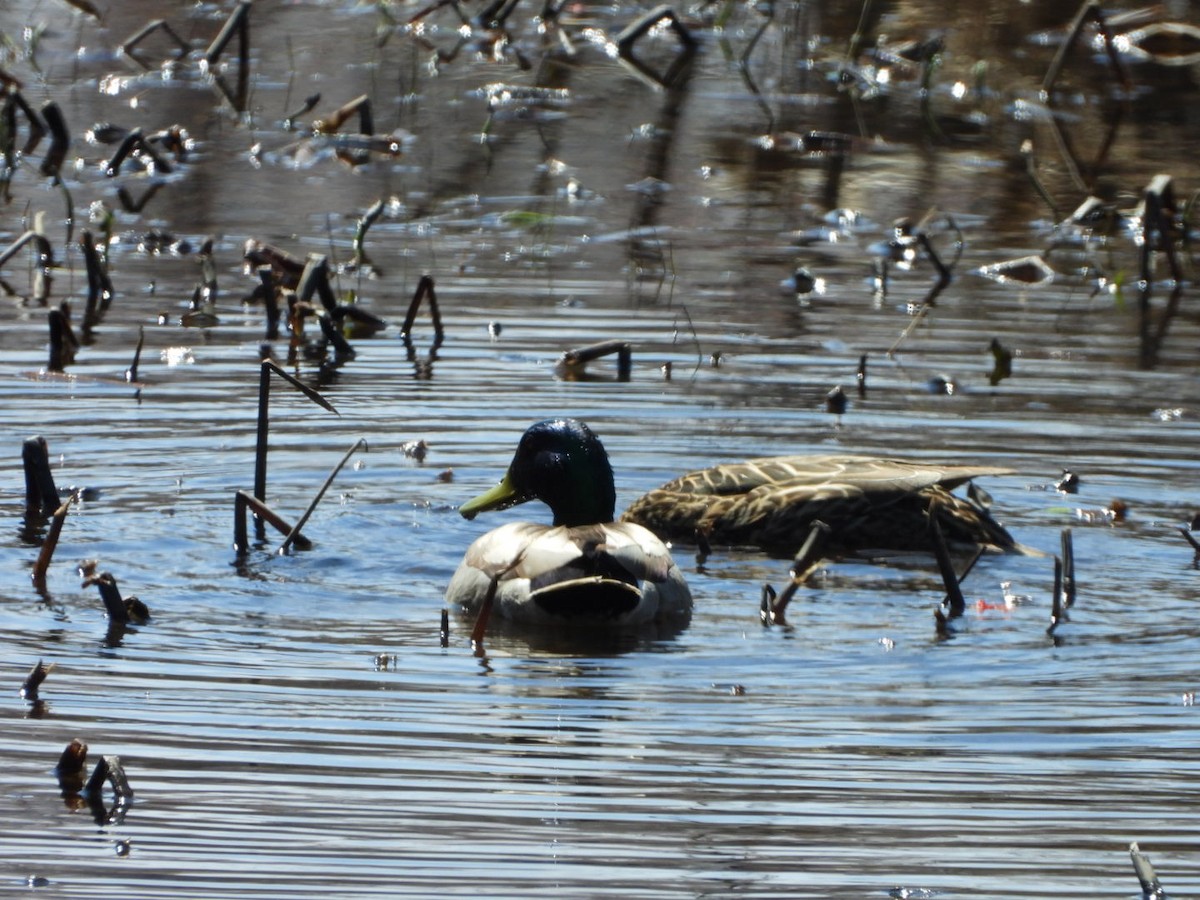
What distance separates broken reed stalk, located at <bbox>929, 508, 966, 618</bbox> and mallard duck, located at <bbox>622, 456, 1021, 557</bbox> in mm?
1054

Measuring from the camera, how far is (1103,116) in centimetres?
1753

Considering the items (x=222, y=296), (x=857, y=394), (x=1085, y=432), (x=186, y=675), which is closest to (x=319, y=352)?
(x=222, y=296)

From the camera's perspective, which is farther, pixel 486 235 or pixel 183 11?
pixel 183 11

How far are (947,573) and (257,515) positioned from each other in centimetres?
246

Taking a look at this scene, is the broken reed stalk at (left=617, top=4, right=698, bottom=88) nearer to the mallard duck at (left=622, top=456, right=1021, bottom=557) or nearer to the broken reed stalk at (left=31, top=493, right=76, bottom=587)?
the mallard duck at (left=622, top=456, right=1021, bottom=557)

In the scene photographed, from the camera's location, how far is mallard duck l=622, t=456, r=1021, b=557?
852cm

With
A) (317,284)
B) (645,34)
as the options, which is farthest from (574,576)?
(645,34)

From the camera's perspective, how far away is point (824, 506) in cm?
865

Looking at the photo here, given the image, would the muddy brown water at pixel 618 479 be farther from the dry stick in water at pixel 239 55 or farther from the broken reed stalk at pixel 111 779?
the dry stick in water at pixel 239 55

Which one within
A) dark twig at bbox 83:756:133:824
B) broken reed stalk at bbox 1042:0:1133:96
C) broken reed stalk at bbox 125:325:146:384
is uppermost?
broken reed stalk at bbox 1042:0:1133:96

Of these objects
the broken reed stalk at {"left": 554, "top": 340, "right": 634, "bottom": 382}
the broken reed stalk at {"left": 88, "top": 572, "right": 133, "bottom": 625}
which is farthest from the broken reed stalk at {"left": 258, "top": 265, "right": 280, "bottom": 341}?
the broken reed stalk at {"left": 88, "top": 572, "right": 133, "bottom": 625}

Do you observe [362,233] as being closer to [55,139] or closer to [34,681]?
[55,139]

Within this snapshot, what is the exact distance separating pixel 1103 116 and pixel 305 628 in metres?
11.8

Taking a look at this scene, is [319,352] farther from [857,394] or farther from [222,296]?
[857,394]
